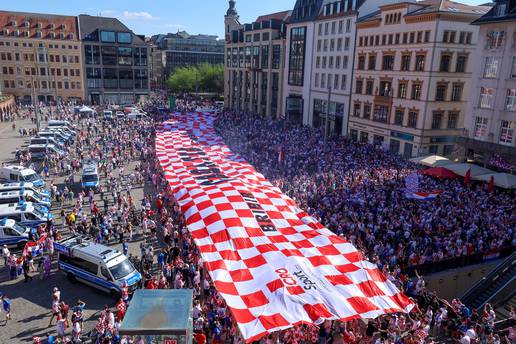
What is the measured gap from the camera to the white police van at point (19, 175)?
32156 mm

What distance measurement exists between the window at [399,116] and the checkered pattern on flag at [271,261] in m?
27.7

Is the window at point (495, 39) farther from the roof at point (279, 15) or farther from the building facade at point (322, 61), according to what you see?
the roof at point (279, 15)

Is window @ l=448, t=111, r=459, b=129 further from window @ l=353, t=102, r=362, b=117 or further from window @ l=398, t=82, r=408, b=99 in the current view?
window @ l=353, t=102, r=362, b=117

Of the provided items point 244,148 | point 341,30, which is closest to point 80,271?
point 244,148

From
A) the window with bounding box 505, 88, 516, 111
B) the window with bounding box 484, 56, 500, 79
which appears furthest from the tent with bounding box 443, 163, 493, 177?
the window with bounding box 484, 56, 500, 79

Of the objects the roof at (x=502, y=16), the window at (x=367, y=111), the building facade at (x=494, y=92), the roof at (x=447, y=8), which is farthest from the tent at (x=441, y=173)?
the window at (x=367, y=111)

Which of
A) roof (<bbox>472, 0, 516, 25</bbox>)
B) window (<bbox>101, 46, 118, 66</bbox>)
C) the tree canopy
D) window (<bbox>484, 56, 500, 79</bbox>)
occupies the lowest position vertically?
the tree canopy

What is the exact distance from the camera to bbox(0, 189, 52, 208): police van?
26469 mm

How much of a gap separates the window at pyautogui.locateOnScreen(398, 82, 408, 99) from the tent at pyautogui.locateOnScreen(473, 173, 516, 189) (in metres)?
17.9

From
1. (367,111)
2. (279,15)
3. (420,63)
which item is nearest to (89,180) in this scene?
(367,111)

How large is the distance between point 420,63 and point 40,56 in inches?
3101

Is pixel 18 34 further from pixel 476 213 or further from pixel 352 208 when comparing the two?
pixel 476 213

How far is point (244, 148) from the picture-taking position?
42.9 m

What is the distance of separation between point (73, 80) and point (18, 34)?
13.6 meters
